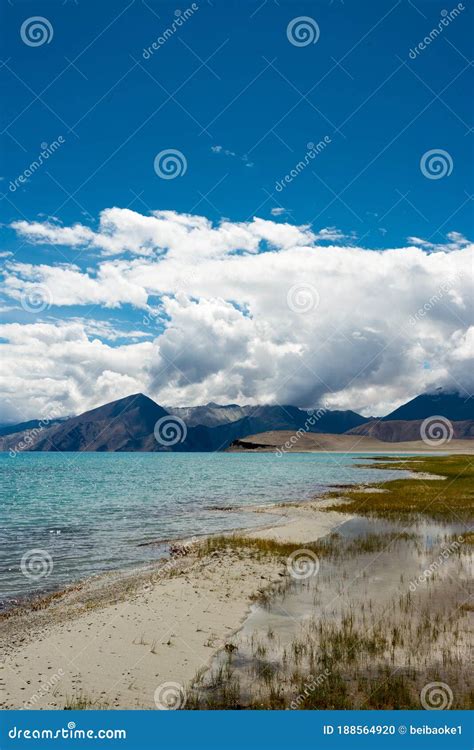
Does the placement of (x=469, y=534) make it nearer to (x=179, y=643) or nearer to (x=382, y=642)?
(x=382, y=642)

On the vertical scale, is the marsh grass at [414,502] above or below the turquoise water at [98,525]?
above

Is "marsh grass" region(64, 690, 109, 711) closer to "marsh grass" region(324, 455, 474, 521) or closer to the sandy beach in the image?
the sandy beach

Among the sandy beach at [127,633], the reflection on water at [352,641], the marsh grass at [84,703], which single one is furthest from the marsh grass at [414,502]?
the marsh grass at [84,703]

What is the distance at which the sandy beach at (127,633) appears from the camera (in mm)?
12570

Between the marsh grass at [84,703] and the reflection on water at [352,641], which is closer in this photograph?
the marsh grass at [84,703]

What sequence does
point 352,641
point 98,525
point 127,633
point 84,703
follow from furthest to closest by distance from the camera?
point 98,525
point 127,633
point 352,641
point 84,703

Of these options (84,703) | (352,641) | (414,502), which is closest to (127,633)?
(84,703)

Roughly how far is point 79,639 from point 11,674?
2777 millimetres

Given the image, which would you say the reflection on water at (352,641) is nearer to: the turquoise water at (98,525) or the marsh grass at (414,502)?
the turquoise water at (98,525)

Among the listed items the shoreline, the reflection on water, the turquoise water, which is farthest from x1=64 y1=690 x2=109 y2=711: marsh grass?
the turquoise water

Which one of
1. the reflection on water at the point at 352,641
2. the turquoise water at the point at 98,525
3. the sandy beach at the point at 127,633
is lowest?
the turquoise water at the point at 98,525

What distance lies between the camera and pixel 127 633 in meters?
16.5

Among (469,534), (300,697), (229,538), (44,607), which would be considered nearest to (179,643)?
(300,697)

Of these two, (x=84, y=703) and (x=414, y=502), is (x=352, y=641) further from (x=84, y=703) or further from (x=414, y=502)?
(x=414, y=502)
